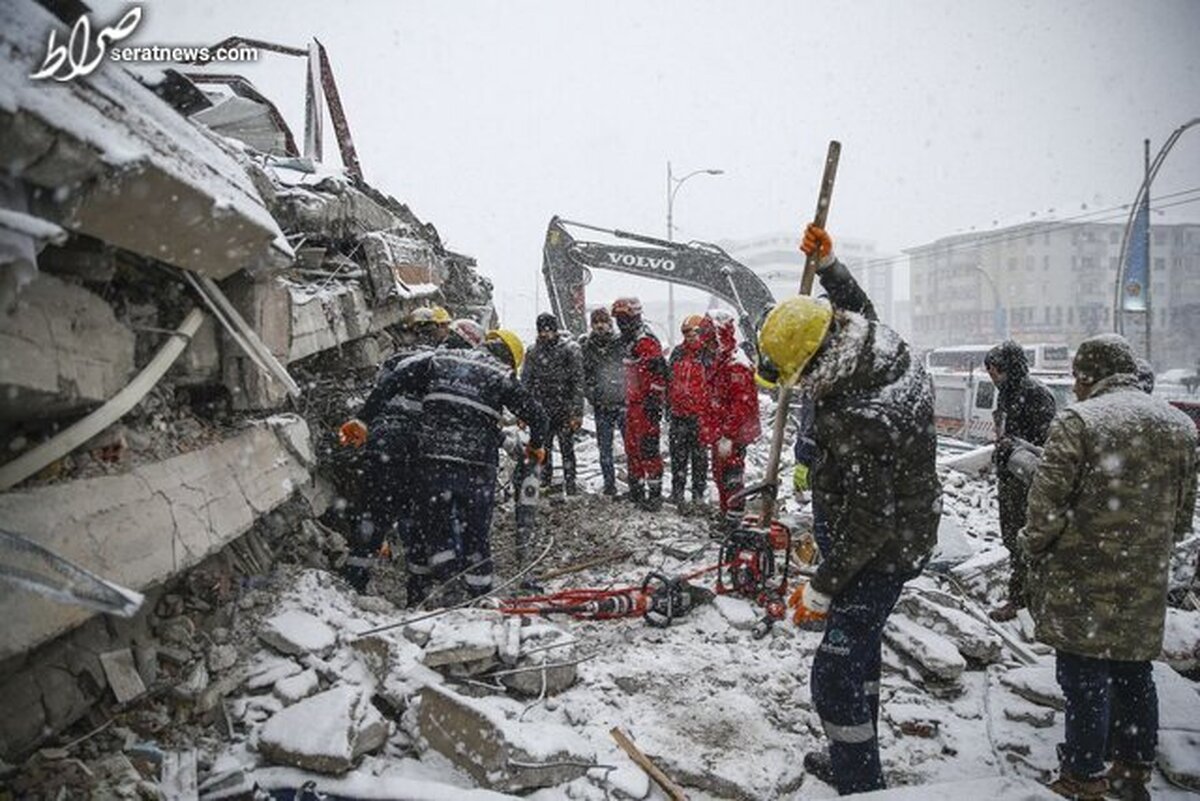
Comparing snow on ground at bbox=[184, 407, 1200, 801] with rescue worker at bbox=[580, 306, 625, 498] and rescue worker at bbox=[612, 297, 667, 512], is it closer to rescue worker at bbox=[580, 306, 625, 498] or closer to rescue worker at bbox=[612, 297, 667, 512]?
rescue worker at bbox=[612, 297, 667, 512]

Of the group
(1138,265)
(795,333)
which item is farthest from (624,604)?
(1138,265)

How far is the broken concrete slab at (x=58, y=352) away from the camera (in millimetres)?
1774

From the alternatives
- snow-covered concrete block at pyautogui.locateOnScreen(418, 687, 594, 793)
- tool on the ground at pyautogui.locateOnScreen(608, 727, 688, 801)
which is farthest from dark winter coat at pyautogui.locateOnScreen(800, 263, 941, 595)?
snow-covered concrete block at pyautogui.locateOnScreen(418, 687, 594, 793)

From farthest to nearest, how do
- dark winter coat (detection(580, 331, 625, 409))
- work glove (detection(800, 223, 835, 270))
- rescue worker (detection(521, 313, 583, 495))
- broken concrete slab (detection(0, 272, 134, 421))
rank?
1. dark winter coat (detection(580, 331, 625, 409))
2. rescue worker (detection(521, 313, 583, 495))
3. work glove (detection(800, 223, 835, 270))
4. broken concrete slab (detection(0, 272, 134, 421))

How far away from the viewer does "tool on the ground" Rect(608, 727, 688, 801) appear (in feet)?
8.18

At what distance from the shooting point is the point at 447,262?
30.2 ft

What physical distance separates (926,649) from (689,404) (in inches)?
128

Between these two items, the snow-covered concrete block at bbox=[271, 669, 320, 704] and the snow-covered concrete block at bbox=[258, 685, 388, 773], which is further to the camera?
the snow-covered concrete block at bbox=[271, 669, 320, 704]

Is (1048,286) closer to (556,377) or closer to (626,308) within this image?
(626,308)

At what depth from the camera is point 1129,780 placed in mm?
2607

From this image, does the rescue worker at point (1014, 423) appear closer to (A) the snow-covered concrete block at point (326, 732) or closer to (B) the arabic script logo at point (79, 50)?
(A) the snow-covered concrete block at point (326, 732)

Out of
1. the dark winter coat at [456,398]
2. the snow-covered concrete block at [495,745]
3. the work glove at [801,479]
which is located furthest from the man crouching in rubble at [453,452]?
the work glove at [801,479]

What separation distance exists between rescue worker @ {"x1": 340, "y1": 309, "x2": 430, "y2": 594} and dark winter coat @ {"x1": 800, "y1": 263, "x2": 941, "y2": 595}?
8.65 ft

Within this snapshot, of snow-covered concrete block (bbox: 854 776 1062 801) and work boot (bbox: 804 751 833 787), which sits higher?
snow-covered concrete block (bbox: 854 776 1062 801)
